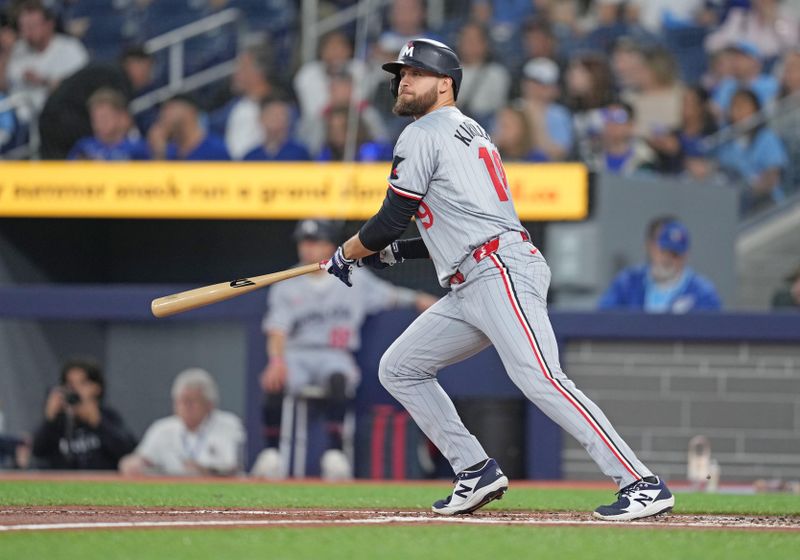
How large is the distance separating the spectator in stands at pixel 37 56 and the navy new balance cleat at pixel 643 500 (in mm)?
9074

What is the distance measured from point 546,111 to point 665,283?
89.8 inches

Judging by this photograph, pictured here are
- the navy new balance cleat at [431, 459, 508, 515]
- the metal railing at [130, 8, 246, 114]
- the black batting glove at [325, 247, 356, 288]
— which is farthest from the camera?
the metal railing at [130, 8, 246, 114]

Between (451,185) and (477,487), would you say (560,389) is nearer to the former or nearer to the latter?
(477,487)

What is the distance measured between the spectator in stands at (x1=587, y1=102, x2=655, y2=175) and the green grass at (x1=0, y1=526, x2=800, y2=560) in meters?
6.99

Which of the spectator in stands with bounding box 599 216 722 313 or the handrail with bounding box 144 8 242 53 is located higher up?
the handrail with bounding box 144 8 242 53

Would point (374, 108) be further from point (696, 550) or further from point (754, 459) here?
point (696, 550)

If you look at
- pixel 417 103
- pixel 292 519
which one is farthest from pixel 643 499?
pixel 417 103

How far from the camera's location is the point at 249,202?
39.1 ft

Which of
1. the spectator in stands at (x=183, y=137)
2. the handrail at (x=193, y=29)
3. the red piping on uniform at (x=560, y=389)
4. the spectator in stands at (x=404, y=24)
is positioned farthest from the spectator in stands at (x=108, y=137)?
the red piping on uniform at (x=560, y=389)

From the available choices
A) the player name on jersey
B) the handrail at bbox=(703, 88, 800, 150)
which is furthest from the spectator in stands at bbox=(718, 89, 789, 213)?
the player name on jersey

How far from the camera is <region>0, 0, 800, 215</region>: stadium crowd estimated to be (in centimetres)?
1178

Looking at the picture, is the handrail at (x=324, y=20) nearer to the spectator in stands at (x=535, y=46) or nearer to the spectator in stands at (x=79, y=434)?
the spectator in stands at (x=535, y=46)

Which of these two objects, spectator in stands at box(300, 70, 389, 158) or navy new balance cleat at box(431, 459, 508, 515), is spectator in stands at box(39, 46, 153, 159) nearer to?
spectator in stands at box(300, 70, 389, 158)

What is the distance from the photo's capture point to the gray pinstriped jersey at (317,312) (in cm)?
977
